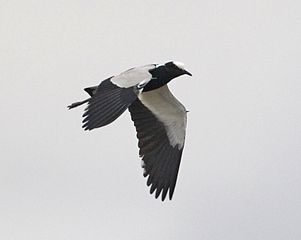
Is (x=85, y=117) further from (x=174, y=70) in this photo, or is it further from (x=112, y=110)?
(x=174, y=70)

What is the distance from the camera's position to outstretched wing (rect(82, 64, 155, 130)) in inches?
805

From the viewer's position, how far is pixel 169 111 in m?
23.6

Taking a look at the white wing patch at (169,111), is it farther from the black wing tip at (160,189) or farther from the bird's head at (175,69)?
the black wing tip at (160,189)

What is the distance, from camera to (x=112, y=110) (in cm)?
2058

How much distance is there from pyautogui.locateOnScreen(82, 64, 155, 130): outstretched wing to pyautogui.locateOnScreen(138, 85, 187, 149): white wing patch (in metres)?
1.30

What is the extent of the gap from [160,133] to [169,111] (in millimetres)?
421

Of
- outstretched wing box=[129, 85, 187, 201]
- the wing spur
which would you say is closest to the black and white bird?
outstretched wing box=[129, 85, 187, 201]

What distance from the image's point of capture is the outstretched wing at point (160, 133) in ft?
74.8

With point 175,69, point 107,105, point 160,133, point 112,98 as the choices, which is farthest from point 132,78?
point 160,133

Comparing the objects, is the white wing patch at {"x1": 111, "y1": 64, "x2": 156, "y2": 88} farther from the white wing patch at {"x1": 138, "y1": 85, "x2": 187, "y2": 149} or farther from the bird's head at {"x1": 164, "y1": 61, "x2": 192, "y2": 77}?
the white wing patch at {"x1": 138, "y1": 85, "x2": 187, "y2": 149}

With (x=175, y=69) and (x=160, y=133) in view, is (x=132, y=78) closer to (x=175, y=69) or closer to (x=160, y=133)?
(x=175, y=69)

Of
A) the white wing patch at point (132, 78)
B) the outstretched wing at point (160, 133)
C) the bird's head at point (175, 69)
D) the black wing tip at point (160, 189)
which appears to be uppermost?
the bird's head at point (175, 69)

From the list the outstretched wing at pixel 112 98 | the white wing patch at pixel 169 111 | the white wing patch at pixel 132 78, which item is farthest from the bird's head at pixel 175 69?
the outstretched wing at pixel 112 98

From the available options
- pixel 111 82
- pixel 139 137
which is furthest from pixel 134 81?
pixel 139 137
